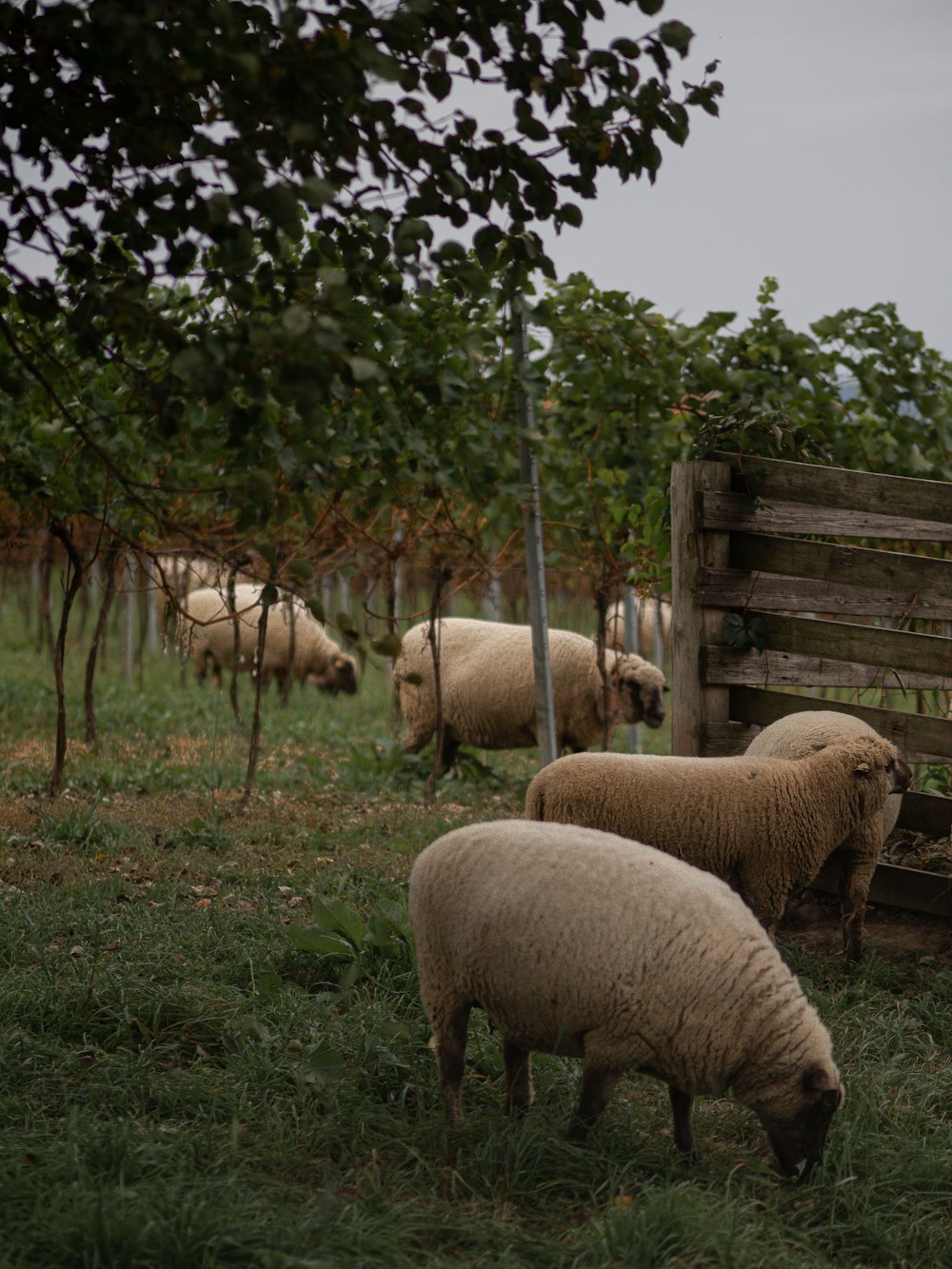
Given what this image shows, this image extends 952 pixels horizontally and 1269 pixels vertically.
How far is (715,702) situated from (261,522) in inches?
125

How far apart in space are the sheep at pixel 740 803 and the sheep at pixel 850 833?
Answer: 9 cm

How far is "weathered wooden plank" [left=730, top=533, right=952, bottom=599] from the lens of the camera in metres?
4.85

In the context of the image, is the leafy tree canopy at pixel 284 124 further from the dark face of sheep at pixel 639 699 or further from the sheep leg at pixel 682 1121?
the dark face of sheep at pixel 639 699

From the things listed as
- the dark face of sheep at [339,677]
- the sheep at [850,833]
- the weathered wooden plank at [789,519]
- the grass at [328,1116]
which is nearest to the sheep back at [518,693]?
the grass at [328,1116]

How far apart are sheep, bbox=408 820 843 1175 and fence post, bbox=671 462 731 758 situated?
7.26 feet

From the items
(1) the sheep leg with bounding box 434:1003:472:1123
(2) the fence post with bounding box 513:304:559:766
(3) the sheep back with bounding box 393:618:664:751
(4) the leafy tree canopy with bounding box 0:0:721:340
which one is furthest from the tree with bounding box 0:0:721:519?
(3) the sheep back with bounding box 393:618:664:751

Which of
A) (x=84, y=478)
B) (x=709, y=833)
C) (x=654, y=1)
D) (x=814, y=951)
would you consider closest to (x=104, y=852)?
(x=84, y=478)

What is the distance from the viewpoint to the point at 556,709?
893cm

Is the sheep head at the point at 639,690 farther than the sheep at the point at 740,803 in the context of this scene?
Yes

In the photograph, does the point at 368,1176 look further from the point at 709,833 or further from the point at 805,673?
the point at 805,673

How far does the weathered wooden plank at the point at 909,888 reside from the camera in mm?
4809

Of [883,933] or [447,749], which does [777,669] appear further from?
[447,749]

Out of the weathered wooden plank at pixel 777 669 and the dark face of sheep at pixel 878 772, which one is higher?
the weathered wooden plank at pixel 777 669

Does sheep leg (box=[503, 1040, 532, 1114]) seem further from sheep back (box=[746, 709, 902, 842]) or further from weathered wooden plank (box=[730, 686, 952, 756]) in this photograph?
weathered wooden plank (box=[730, 686, 952, 756])
